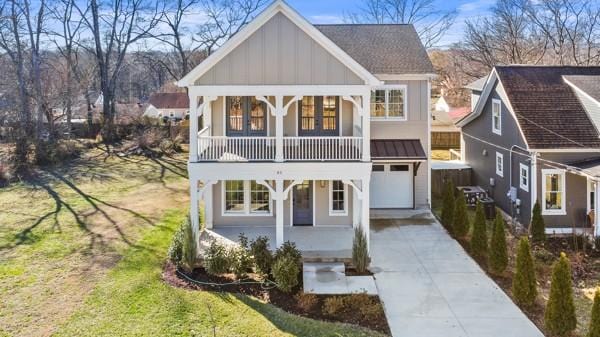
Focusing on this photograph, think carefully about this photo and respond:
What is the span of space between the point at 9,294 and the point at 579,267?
1414 cm

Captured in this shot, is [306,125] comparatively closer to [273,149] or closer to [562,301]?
[273,149]

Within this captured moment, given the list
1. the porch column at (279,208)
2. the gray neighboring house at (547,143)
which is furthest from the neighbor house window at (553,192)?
the porch column at (279,208)

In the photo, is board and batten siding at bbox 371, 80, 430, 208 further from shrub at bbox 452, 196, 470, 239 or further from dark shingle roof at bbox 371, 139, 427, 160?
shrub at bbox 452, 196, 470, 239

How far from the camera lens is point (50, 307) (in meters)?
11.4

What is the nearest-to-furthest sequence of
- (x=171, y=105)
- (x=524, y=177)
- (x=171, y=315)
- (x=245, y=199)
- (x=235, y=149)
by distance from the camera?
(x=171, y=315) < (x=235, y=149) < (x=245, y=199) < (x=524, y=177) < (x=171, y=105)

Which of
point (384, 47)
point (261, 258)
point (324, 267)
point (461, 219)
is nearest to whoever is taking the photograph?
point (261, 258)

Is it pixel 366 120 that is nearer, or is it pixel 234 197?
pixel 366 120

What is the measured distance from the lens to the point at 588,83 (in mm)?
18781

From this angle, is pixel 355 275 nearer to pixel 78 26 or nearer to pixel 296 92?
pixel 296 92

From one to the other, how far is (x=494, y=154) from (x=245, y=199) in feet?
34.5

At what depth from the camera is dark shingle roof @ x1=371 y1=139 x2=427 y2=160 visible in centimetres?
1920

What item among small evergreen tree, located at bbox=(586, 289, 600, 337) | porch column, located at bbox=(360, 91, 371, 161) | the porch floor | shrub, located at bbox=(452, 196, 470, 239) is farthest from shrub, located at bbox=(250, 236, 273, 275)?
small evergreen tree, located at bbox=(586, 289, 600, 337)

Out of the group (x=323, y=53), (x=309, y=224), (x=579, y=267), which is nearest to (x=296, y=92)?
(x=323, y=53)

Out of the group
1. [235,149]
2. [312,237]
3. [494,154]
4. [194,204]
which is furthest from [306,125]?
[494,154]
